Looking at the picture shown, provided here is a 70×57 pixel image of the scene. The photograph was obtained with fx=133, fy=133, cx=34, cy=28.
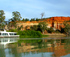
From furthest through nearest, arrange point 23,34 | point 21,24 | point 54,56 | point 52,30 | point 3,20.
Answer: point 21,24 → point 52,30 → point 3,20 → point 23,34 → point 54,56

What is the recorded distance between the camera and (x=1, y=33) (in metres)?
37.1

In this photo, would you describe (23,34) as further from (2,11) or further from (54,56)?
(54,56)

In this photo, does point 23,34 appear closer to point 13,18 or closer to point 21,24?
point 13,18

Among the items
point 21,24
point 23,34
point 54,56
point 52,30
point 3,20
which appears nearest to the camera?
point 54,56

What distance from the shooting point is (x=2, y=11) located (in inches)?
1740

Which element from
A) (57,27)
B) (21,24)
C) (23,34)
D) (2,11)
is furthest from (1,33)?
(57,27)

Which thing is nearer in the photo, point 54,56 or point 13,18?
point 54,56

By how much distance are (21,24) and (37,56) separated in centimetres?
5865

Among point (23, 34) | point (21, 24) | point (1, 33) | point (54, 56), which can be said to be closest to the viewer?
point (54, 56)

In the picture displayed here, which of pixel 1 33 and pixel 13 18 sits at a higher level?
pixel 13 18

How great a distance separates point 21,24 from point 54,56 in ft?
193

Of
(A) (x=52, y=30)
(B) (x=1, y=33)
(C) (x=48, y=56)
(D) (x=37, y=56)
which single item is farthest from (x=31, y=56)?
(A) (x=52, y=30)

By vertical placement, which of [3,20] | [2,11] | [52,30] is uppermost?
[2,11]

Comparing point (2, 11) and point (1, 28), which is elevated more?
point (2, 11)
